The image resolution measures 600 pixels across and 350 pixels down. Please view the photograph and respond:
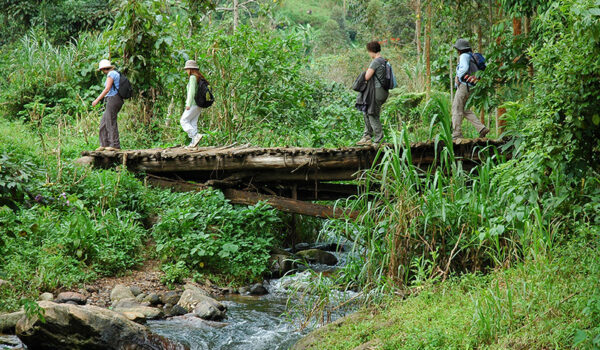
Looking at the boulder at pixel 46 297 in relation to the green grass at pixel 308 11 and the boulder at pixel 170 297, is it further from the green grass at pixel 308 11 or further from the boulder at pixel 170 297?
the green grass at pixel 308 11

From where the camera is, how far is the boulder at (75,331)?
5.42 metres

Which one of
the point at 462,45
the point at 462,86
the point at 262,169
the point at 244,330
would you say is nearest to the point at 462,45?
the point at 462,45

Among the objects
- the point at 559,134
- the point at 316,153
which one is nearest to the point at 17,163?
the point at 559,134

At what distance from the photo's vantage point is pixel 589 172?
5.61 metres

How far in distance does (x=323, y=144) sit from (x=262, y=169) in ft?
9.07

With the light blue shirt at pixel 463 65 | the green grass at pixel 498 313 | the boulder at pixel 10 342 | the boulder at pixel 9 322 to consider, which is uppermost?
the light blue shirt at pixel 463 65

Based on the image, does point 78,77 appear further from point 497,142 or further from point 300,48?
point 497,142

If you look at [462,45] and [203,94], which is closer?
[462,45]

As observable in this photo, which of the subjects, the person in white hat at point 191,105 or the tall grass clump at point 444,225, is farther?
the person in white hat at point 191,105

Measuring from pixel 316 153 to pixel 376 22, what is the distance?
54.3 ft

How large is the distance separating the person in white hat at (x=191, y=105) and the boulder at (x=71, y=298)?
13.1 ft

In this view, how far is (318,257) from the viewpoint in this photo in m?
9.90

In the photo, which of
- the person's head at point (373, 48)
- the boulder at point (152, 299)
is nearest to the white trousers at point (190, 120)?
the person's head at point (373, 48)

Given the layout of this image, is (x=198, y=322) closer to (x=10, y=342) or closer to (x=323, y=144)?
(x=10, y=342)
